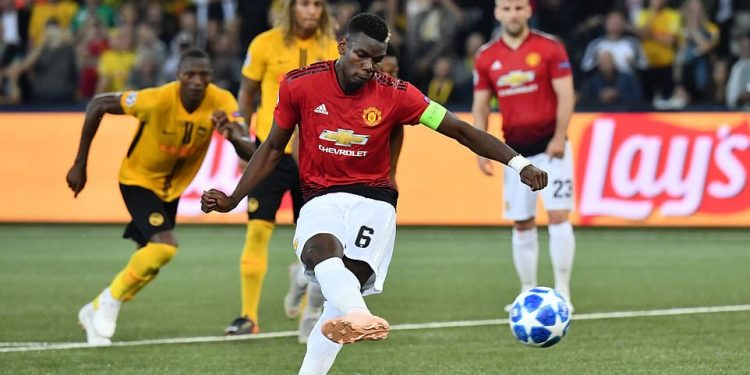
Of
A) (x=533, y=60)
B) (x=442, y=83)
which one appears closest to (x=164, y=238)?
(x=533, y=60)

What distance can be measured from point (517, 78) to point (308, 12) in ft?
6.44

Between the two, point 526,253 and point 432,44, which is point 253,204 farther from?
point 432,44

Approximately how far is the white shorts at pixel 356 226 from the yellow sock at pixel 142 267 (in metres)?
2.72

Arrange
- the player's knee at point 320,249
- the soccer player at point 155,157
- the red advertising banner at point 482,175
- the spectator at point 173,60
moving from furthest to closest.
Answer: the spectator at point 173,60, the red advertising banner at point 482,175, the soccer player at point 155,157, the player's knee at point 320,249

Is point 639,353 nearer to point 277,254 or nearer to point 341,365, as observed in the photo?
point 341,365

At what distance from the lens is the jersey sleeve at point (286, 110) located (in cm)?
757

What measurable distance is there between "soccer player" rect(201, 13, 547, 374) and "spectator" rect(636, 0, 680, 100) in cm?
1358

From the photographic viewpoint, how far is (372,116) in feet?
24.7

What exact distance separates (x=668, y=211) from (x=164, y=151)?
9246 mm

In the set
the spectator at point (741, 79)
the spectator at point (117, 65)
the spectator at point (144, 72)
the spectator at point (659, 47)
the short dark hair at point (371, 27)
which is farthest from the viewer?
the spectator at point (117, 65)

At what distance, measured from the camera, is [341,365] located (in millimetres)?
8914

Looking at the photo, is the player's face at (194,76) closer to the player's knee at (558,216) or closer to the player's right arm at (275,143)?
the player's right arm at (275,143)

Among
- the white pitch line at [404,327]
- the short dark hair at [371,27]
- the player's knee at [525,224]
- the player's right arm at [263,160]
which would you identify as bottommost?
the white pitch line at [404,327]

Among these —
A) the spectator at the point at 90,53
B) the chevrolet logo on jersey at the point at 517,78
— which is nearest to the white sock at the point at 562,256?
the chevrolet logo on jersey at the point at 517,78
